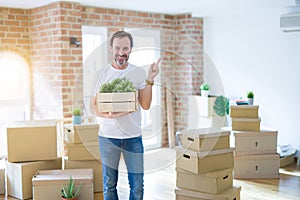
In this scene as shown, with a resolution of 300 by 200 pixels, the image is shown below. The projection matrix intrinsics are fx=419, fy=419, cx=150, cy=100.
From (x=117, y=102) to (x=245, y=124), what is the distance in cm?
261

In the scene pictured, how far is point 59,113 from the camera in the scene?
4.92 meters

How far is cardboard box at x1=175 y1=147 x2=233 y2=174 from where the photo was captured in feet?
10.2

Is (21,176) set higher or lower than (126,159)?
lower

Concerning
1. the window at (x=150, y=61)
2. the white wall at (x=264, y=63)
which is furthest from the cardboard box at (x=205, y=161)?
the white wall at (x=264, y=63)

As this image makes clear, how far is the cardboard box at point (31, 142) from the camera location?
3727mm

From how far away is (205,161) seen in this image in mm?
3156

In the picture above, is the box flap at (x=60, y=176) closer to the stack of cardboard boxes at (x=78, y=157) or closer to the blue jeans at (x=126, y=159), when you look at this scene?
the stack of cardboard boxes at (x=78, y=157)

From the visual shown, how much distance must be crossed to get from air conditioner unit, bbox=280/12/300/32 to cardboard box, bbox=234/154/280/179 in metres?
1.53

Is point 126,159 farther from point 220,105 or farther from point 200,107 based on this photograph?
point 220,105

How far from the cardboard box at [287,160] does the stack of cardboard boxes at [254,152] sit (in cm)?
43

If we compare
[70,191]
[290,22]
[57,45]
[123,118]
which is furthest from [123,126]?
[290,22]

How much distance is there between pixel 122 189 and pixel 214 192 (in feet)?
3.76

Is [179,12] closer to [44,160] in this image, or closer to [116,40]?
[44,160]

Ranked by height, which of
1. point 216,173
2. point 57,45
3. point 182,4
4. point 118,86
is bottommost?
point 216,173
